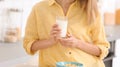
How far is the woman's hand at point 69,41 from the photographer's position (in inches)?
50.2

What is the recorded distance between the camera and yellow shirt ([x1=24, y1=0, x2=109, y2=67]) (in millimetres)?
1367

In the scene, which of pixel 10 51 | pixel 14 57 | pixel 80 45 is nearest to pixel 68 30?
pixel 80 45

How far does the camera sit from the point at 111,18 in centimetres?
354

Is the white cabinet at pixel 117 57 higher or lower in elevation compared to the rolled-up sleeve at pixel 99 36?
lower

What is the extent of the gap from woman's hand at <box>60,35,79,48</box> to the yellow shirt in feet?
0.20

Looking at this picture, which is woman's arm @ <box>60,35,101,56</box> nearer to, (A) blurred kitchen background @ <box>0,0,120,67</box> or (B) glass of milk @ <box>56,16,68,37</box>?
(B) glass of milk @ <box>56,16,68,37</box>

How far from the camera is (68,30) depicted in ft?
4.53

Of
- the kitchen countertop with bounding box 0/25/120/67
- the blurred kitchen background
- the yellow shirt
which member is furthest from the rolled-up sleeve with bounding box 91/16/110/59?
the kitchen countertop with bounding box 0/25/120/67

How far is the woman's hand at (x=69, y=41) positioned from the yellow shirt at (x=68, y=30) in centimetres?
6

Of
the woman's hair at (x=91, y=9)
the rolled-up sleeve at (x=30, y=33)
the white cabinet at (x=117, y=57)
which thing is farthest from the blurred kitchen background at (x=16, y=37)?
the woman's hair at (x=91, y=9)

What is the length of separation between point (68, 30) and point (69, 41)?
0.11 m

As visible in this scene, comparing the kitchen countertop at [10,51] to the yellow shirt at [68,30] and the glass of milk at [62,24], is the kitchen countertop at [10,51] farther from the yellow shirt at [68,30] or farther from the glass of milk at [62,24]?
the glass of milk at [62,24]

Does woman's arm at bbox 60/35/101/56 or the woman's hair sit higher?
the woman's hair

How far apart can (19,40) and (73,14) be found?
969 millimetres
